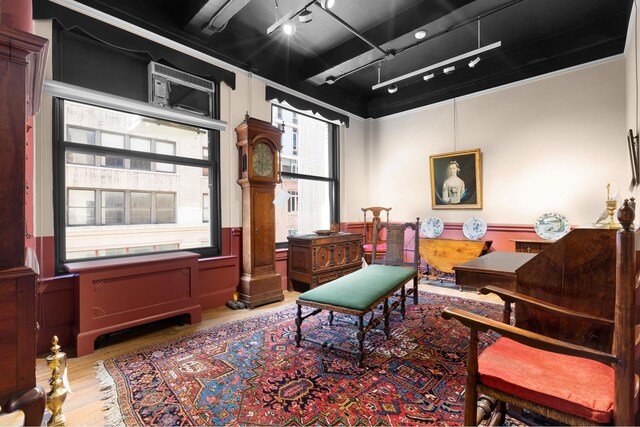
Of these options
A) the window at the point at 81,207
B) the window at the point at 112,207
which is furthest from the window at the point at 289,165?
the window at the point at 81,207

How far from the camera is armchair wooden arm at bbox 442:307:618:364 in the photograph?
3.36 feet

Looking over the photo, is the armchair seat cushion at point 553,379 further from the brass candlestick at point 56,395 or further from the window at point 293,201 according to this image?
the window at point 293,201

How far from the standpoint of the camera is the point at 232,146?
3912 millimetres

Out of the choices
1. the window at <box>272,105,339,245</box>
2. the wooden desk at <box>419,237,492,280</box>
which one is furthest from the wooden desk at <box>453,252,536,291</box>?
the window at <box>272,105,339,245</box>

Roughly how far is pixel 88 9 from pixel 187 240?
8.22 ft

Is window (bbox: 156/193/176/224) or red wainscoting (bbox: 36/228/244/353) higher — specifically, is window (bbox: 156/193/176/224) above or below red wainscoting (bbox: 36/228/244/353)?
above

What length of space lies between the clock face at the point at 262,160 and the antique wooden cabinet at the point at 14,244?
2917 millimetres

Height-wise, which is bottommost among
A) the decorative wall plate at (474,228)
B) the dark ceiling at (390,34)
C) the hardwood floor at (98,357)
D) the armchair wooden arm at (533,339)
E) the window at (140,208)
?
the hardwood floor at (98,357)

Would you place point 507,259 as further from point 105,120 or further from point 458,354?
point 105,120

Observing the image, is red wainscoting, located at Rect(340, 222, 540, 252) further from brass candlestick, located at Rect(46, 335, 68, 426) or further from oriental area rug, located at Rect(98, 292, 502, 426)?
brass candlestick, located at Rect(46, 335, 68, 426)

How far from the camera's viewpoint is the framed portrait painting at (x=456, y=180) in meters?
4.87

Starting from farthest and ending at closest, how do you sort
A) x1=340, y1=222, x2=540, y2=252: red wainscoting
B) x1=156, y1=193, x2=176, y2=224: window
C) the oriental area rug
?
x1=340, y1=222, x2=540, y2=252: red wainscoting
x1=156, y1=193, x2=176, y2=224: window
the oriental area rug

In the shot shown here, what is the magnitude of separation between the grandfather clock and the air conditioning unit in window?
0.52m

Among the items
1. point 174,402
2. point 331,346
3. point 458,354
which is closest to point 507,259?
point 458,354
